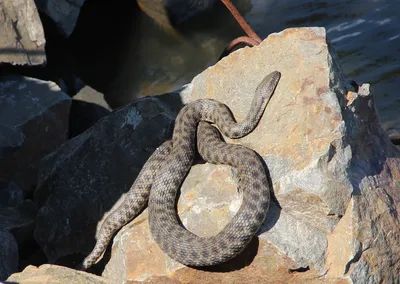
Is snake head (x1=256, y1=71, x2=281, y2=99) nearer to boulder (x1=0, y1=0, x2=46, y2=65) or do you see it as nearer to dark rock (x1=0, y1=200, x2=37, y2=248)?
dark rock (x1=0, y1=200, x2=37, y2=248)

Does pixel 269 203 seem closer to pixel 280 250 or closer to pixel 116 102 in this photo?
pixel 280 250

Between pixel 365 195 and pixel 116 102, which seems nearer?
pixel 365 195

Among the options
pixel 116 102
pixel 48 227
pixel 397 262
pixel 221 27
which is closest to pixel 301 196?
pixel 397 262

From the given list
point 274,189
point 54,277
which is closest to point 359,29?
point 274,189

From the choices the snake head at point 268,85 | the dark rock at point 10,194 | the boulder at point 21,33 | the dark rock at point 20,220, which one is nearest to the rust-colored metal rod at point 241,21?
the snake head at point 268,85

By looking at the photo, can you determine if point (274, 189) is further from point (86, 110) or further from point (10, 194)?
point (86, 110)
